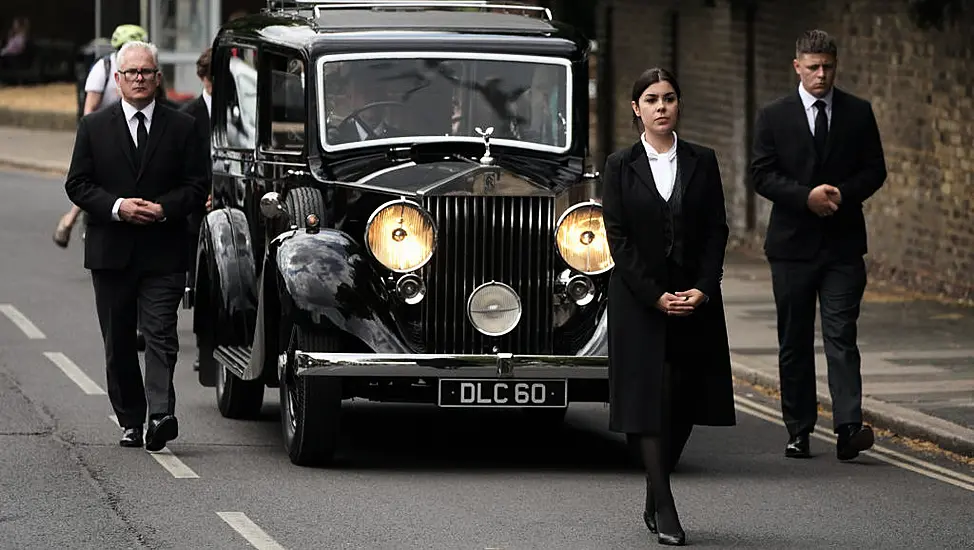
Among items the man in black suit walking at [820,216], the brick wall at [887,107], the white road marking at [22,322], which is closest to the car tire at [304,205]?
the man in black suit walking at [820,216]

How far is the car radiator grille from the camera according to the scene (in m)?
10.5

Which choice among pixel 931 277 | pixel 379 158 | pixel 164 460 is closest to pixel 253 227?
pixel 379 158

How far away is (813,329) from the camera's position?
37.0 feet

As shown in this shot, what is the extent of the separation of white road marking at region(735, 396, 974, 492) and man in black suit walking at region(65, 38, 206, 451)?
3557 millimetres

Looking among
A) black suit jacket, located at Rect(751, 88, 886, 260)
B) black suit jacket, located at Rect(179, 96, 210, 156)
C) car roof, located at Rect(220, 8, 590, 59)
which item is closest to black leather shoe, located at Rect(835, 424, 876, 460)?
black suit jacket, located at Rect(751, 88, 886, 260)

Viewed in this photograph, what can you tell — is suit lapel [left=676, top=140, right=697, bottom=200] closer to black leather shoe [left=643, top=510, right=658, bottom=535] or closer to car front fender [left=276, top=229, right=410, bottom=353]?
black leather shoe [left=643, top=510, right=658, bottom=535]

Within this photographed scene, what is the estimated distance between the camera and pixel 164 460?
10.7 metres

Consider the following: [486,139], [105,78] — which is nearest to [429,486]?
[486,139]

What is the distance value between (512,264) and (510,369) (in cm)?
58

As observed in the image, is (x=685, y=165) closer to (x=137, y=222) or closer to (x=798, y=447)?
(x=798, y=447)

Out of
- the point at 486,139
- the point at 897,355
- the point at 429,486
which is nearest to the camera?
the point at 429,486

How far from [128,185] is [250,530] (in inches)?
103

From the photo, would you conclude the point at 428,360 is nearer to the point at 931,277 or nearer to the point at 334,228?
the point at 334,228

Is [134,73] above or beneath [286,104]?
above
